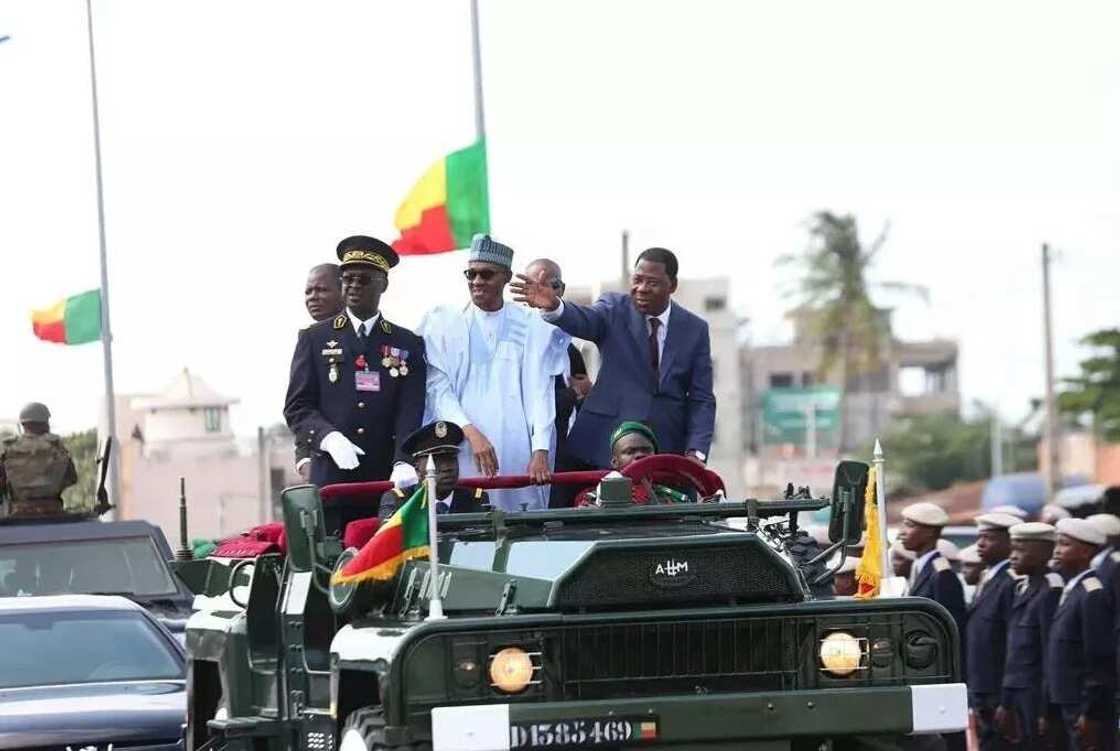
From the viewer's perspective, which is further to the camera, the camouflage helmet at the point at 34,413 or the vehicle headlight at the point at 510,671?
the camouflage helmet at the point at 34,413

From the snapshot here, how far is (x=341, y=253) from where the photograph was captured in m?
11.8

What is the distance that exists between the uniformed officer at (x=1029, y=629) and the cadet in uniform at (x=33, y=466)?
7749 millimetres

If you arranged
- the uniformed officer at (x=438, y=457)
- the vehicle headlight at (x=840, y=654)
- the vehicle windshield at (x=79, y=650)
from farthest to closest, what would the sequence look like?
the vehicle windshield at (x=79, y=650)
the uniformed officer at (x=438, y=457)
the vehicle headlight at (x=840, y=654)

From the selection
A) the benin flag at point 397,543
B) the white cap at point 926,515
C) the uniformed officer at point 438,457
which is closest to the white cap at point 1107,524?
the white cap at point 926,515

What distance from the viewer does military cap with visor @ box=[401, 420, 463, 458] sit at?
10.4 meters

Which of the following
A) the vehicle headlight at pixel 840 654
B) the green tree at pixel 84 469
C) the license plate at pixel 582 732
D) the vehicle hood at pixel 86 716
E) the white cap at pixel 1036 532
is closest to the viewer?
the license plate at pixel 582 732

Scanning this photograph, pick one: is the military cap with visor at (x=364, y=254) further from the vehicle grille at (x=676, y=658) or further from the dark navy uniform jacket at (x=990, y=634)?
the dark navy uniform jacket at (x=990, y=634)

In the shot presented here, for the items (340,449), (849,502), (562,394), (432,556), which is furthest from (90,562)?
(432,556)

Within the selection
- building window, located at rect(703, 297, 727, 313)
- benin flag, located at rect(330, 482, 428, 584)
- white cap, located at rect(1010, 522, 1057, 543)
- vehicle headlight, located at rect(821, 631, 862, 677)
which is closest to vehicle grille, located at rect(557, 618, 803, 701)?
vehicle headlight, located at rect(821, 631, 862, 677)

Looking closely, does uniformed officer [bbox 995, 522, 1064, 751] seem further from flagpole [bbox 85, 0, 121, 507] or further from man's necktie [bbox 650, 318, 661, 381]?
flagpole [bbox 85, 0, 121, 507]

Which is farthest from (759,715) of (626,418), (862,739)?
(626,418)

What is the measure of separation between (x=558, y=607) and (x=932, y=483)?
8016cm

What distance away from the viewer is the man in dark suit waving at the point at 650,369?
482 inches

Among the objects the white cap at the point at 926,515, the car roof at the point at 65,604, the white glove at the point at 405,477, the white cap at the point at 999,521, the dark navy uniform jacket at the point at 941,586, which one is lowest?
the dark navy uniform jacket at the point at 941,586
